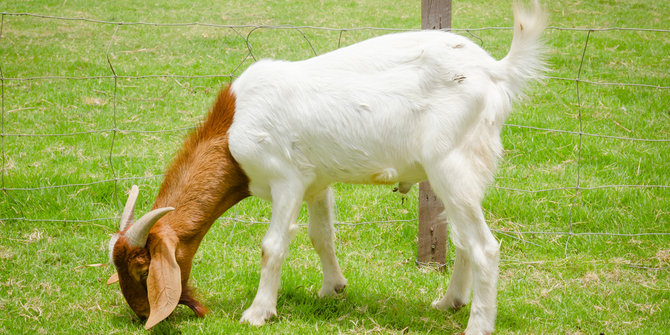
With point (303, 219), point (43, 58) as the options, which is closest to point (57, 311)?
point (303, 219)

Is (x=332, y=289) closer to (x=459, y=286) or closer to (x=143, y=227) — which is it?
(x=459, y=286)

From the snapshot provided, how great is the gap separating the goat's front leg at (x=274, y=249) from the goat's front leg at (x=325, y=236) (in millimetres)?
448

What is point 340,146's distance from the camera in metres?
4.16

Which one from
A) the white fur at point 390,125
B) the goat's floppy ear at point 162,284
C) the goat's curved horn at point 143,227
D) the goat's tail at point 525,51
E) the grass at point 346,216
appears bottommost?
the grass at point 346,216

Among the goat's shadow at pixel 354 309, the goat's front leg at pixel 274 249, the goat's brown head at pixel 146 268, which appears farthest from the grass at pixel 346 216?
the goat's brown head at pixel 146 268

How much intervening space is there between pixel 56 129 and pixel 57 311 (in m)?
3.62

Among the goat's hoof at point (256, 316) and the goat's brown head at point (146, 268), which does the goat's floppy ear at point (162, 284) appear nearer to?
the goat's brown head at point (146, 268)

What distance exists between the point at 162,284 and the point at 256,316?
66 cm

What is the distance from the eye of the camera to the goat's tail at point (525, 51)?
4078 millimetres

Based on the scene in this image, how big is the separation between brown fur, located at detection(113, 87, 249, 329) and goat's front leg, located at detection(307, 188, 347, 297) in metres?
0.56

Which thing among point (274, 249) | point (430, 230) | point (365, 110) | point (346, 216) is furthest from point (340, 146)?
point (346, 216)

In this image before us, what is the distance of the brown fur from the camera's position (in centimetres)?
406

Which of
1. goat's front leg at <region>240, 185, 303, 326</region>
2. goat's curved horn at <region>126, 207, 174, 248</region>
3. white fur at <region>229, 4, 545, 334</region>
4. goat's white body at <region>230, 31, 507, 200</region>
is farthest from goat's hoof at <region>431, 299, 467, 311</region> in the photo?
goat's curved horn at <region>126, 207, 174, 248</region>

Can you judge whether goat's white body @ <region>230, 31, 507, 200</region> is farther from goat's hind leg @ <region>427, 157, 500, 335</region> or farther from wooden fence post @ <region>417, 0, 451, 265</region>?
wooden fence post @ <region>417, 0, 451, 265</region>
